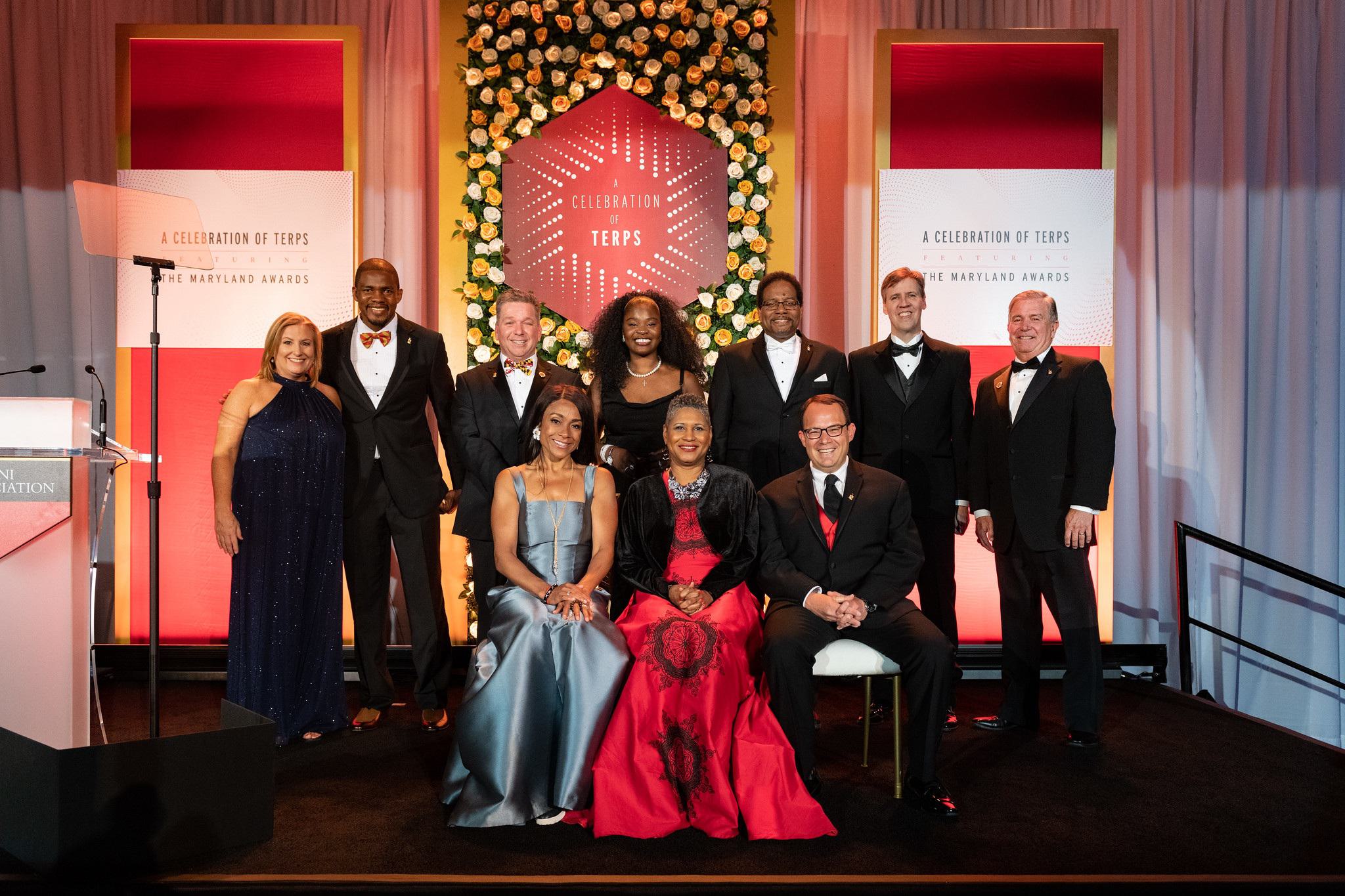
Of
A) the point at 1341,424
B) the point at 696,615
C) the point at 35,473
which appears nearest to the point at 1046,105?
the point at 1341,424

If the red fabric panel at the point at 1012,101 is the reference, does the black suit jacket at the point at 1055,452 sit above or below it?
below

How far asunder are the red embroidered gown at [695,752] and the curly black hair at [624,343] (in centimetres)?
128

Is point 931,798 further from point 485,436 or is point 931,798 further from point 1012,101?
point 1012,101

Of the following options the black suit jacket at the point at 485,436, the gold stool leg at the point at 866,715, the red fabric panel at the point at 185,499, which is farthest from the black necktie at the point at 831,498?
the red fabric panel at the point at 185,499

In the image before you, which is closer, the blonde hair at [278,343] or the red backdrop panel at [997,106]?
the blonde hair at [278,343]

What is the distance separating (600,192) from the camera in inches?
225

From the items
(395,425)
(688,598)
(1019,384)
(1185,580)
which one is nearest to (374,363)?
(395,425)

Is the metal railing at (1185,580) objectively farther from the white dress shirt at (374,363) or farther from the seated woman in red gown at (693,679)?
the white dress shirt at (374,363)

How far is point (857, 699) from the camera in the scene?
500 centimetres

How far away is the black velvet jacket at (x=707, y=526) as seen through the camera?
12.2ft

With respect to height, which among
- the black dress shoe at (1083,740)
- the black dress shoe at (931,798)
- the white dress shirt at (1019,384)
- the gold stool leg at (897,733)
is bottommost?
the black dress shoe at (1083,740)

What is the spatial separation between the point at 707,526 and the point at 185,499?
3.27 meters

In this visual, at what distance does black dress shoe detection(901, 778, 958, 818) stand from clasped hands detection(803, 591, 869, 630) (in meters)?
0.56

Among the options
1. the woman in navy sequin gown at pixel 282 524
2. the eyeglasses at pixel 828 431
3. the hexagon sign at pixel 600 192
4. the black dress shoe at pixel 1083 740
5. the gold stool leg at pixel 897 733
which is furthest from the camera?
the hexagon sign at pixel 600 192
